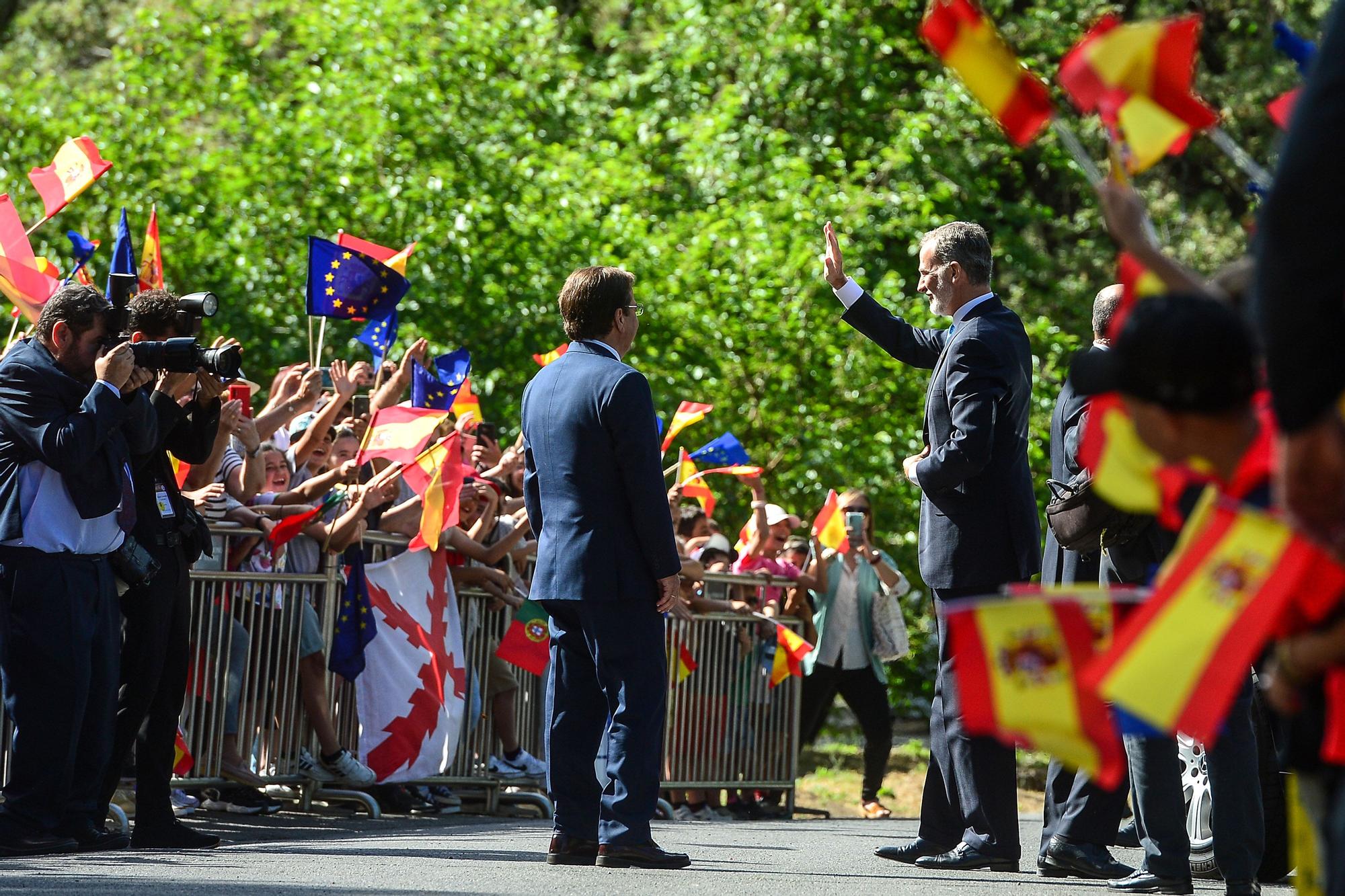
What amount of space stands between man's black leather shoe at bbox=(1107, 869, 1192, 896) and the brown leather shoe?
72.4 inches

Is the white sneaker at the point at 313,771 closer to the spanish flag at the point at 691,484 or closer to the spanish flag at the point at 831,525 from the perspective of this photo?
the spanish flag at the point at 691,484

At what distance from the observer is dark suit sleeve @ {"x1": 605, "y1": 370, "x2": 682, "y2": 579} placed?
6.53m

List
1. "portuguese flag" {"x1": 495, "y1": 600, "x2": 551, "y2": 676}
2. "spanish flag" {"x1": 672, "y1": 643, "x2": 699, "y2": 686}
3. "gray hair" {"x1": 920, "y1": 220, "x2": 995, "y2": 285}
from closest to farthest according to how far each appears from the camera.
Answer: "gray hair" {"x1": 920, "y1": 220, "x2": 995, "y2": 285}, "portuguese flag" {"x1": 495, "y1": 600, "x2": 551, "y2": 676}, "spanish flag" {"x1": 672, "y1": 643, "x2": 699, "y2": 686}

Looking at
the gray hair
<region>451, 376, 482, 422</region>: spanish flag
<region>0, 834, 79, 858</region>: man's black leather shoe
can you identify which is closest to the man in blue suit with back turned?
the gray hair

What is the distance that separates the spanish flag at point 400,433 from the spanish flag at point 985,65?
623 cm

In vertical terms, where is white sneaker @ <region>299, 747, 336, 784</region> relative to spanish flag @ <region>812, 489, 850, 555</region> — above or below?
below

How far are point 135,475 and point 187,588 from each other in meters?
0.52

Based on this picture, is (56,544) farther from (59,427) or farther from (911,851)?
(911,851)

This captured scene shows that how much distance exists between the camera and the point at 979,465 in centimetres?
663

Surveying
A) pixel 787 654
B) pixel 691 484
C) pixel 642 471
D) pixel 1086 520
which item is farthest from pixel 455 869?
pixel 691 484

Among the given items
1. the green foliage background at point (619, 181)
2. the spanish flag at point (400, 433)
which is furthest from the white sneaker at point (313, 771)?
the green foliage background at point (619, 181)

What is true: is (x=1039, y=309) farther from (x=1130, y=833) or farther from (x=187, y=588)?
(x=187, y=588)

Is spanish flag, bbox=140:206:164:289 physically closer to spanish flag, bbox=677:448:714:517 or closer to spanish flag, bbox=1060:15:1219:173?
spanish flag, bbox=677:448:714:517

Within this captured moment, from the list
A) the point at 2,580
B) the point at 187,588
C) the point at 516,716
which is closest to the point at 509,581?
the point at 516,716
